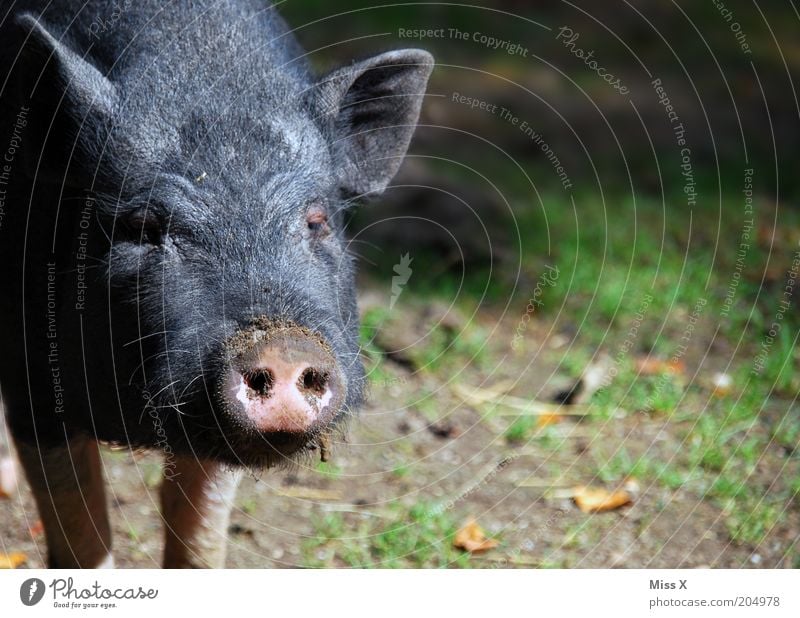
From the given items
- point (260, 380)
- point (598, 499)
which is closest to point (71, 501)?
point (260, 380)

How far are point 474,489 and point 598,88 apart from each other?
14.3 ft

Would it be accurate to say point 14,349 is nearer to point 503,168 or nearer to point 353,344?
point 353,344

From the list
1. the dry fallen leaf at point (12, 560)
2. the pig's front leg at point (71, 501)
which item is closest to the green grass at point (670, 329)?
the pig's front leg at point (71, 501)

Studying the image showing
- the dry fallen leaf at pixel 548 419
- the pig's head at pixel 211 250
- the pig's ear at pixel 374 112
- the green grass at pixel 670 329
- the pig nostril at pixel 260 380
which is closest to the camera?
the pig nostril at pixel 260 380

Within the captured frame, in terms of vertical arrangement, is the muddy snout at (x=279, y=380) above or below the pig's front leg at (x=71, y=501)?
above

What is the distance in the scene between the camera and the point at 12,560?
3430mm

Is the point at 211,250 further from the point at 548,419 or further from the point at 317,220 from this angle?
the point at 548,419

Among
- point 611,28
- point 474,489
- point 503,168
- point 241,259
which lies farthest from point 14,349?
point 611,28

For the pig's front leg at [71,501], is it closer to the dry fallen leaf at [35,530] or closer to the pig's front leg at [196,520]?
the pig's front leg at [196,520]

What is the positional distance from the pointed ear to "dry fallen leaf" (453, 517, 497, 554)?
179cm

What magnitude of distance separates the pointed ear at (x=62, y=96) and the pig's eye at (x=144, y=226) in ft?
0.78

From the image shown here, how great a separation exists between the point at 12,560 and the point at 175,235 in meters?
1.44

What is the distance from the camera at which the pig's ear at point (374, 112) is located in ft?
10.1

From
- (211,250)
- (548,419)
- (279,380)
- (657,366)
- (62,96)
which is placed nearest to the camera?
(279,380)
